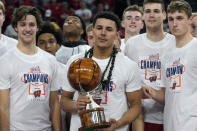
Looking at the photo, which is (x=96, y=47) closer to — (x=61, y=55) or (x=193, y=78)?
(x=193, y=78)

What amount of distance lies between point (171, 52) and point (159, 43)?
16.6 inches

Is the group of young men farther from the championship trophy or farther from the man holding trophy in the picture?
the championship trophy

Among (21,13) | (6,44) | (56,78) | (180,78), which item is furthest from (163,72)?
(6,44)

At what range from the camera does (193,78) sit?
3830 mm

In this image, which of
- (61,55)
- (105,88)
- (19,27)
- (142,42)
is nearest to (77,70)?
(105,88)

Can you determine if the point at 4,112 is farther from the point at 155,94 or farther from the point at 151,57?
the point at 151,57

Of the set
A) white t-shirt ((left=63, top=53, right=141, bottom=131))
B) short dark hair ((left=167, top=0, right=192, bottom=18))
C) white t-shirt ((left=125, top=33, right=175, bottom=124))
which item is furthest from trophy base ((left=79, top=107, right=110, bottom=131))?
short dark hair ((left=167, top=0, right=192, bottom=18))

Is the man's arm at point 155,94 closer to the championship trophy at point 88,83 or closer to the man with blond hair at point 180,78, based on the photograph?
the man with blond hair at point 180,78

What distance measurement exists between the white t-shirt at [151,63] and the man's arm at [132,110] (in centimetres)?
63

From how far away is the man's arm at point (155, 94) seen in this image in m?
4.09

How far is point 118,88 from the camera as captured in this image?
12.3 feet

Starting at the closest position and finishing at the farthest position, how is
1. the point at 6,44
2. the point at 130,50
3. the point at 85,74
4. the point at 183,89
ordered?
the point at 85,74
the point at 183,89
the point at 130,50
the point at 6,44

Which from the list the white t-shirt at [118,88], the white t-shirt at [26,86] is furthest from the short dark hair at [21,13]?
the white t-shirt at [118,88]

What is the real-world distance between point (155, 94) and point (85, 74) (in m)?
1.20
